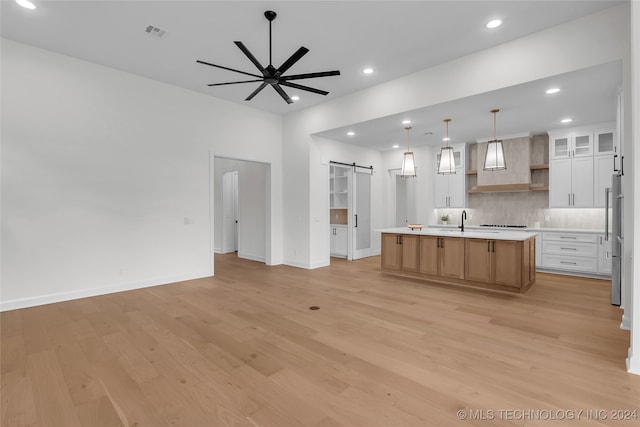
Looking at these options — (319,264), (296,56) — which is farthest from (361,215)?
(296,56)

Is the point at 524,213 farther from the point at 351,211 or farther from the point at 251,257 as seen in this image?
the point at 251,257

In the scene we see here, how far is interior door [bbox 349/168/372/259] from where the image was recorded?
7719mm

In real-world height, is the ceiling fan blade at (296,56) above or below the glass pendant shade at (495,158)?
above

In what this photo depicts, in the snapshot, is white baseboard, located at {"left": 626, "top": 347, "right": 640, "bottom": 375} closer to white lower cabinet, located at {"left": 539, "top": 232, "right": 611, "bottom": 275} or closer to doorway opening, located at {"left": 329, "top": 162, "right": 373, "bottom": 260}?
white lower cabinet, located at {"left": 539, "top": 232, "right": 611, "bottom": 275}

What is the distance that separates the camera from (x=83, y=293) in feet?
14.3

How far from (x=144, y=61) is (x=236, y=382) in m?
4.62

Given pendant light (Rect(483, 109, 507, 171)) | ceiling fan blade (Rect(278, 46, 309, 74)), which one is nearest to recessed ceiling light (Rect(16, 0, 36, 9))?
ceiling fan blade (Rect(278, 46, 309, 74))

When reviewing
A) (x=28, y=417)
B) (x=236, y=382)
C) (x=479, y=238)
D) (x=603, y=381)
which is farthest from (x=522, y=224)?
(x=28, y=417)

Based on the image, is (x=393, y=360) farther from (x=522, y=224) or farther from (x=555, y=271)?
(x=522, y=224)

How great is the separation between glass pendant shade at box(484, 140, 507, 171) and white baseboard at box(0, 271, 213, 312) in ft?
17.6

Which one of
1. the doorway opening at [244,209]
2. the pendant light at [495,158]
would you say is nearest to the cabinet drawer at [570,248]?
the pendant light at [495,158]

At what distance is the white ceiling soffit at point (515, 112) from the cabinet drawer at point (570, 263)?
257 centimetres

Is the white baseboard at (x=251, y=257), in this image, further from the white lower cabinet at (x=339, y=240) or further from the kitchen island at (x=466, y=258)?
the kitchen island at (x=466, y=258)

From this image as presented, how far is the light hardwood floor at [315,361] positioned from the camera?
1907mm
